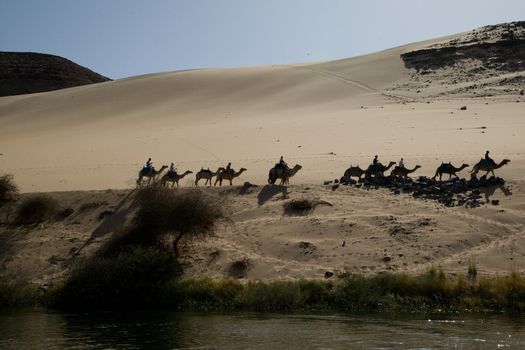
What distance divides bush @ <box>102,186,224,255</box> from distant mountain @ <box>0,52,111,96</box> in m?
63.1

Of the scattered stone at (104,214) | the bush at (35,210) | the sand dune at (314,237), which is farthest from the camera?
the bush at (35,210)

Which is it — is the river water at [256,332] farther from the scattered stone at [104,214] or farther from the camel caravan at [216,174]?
the camel caravan at [216,174]

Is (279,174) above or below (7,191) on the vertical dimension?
above

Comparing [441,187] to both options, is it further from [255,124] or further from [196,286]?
[255,124]

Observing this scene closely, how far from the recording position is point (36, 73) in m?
84.9

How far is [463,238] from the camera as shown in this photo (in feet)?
72.0

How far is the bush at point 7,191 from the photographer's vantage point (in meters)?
27.1

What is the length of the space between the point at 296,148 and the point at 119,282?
54.9 feet

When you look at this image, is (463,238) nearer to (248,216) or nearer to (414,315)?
(414,315)

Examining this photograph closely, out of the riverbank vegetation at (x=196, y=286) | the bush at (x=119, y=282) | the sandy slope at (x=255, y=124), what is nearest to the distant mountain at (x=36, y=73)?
the sandy slope at (x=255, y=124)

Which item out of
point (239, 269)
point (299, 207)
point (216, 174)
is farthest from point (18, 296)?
point (216, 174)

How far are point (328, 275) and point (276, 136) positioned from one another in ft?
63.5

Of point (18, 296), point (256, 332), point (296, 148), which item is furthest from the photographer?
A: point (296, 148)

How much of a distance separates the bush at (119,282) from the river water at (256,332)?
4.51 feet
